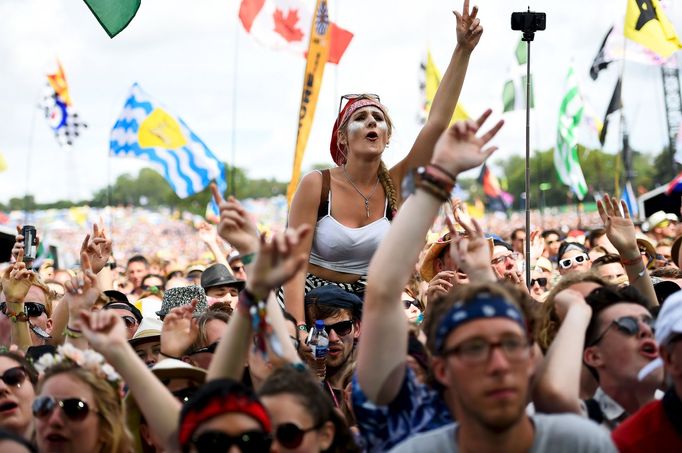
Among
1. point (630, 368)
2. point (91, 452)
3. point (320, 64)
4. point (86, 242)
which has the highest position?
point (320, 64)

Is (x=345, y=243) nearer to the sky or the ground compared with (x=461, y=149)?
nearer to the ground

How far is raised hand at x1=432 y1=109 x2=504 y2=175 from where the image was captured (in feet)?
10.7

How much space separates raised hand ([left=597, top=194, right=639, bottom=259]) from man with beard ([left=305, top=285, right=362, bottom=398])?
1.25 m

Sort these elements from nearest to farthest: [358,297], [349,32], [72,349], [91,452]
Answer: [91,452] < [72,349] < [358,297] < [349,32]

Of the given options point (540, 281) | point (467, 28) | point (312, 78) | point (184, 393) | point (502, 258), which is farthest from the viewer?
point (312, 78)

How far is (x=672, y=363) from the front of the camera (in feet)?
10.6

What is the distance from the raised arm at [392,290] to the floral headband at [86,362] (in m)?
1.10

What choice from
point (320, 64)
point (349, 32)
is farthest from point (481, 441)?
point (349, 32)

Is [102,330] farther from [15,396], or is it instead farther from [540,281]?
[540,281]

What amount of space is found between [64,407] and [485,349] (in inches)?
63.5

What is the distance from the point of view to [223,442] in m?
3.00

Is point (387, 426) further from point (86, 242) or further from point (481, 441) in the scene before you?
point (86, 242)

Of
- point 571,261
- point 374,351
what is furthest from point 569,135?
point 374,351

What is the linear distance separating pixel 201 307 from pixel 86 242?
160 centimetres
